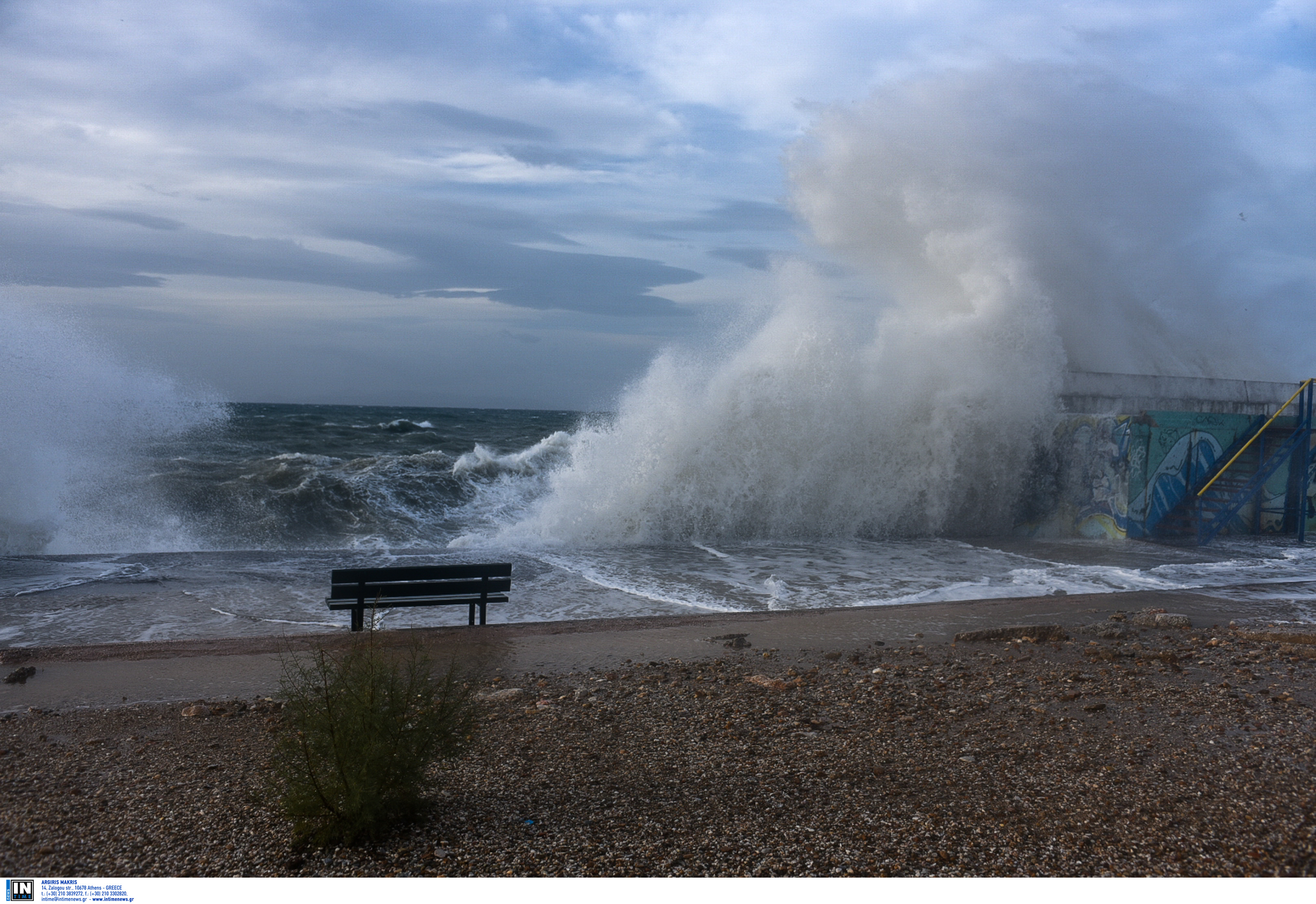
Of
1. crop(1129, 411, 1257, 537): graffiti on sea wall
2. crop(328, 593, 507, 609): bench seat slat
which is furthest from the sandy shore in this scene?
crop(1129, 411, 1257, 537): graffiti on sea wall

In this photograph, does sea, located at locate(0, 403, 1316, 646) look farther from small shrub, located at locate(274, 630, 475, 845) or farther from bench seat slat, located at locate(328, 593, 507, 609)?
small shrub, located at locate(274, 630, 475, 845)

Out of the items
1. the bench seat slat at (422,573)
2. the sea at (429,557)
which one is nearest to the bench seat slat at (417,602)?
the bench seat slat at (422,573)

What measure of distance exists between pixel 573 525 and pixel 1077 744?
1206 cm

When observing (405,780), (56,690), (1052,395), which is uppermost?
(1052,395)

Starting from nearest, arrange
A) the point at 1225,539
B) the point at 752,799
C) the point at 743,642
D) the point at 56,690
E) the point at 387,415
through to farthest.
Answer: the point at 752,799 < the point at 56,690 < the point at 743,642 < the point at 1225,539 < the point at 387,415

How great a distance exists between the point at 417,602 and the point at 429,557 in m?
5.25

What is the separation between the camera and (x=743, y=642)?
7602mm

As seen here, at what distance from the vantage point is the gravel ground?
10.9ft

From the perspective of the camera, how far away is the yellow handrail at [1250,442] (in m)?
17.3

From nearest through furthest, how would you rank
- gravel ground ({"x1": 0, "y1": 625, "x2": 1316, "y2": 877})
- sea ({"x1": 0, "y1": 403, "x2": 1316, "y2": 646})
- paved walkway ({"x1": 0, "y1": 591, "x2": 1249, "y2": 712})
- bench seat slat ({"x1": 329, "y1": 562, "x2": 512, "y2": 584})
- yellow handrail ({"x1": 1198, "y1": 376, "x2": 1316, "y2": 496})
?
gravel ground ({"x1": 0, "y1": 625, "x2": 1316, "y2": 877}) → paved walkway ({"x1": 0, "y1": 591, "x2": 1249, "y2": 712}) → bench seat slat ({"x1": 329, "y1": 562, "x2": 512, "y2": 584}) → sea ({"x1": 0, "y1": 403, "x2": 1316, "y2": 646}) → yellow handrail ({"x1": 1198, "y1": 376, "x2": 1316, "y2": 496})

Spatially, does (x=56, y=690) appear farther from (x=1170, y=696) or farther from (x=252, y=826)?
(x=1170, y=696)

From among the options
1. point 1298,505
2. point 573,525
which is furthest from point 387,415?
point 1298,505

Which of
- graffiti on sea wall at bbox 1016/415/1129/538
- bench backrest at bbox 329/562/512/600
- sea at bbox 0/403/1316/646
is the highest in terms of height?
graffiti on sea wall at bbox 1016/415/1129/538

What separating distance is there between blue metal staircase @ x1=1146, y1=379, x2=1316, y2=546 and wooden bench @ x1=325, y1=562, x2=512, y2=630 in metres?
14.7
